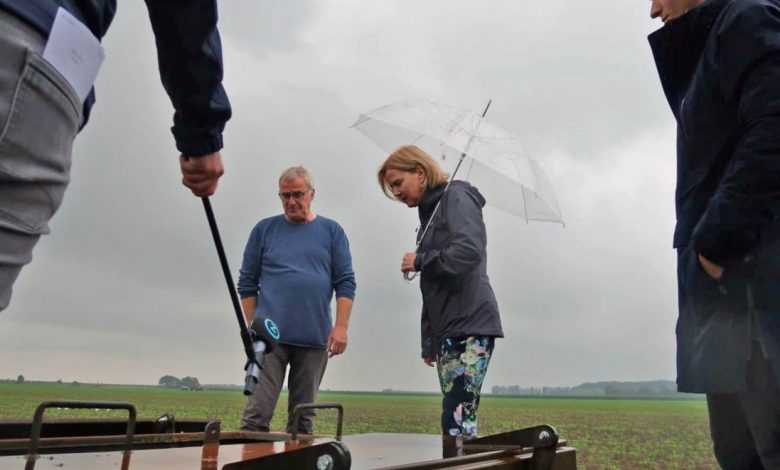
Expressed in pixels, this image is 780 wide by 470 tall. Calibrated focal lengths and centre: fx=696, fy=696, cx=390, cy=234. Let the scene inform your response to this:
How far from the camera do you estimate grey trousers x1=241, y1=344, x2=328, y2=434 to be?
3.44 m

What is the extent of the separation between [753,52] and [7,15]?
152 cm

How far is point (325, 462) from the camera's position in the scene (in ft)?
3.30

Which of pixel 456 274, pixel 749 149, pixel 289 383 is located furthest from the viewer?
pixel 289 383

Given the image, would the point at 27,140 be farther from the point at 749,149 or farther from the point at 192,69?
the point at 749,149

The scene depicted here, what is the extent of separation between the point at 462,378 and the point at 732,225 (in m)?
1.53

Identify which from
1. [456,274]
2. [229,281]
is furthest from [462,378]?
[229,281]

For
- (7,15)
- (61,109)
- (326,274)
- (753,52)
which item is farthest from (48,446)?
(326,274)

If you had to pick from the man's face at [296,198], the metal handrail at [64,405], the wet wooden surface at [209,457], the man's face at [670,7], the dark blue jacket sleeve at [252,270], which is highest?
the man's face at [296,198]

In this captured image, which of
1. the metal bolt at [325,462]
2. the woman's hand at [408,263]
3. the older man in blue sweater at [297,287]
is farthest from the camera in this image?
the older man in blue sweater at [297,287]

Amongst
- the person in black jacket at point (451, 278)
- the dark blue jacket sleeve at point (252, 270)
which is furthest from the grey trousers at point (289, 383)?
the person in black jacket at point (451, 278)

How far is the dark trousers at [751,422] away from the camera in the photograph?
4.89 feet

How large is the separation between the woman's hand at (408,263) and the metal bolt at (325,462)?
7.27 feet

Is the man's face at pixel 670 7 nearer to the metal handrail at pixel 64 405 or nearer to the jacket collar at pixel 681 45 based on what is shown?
the jacket collar at pixel 681 45

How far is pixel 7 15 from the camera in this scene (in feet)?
2.69
